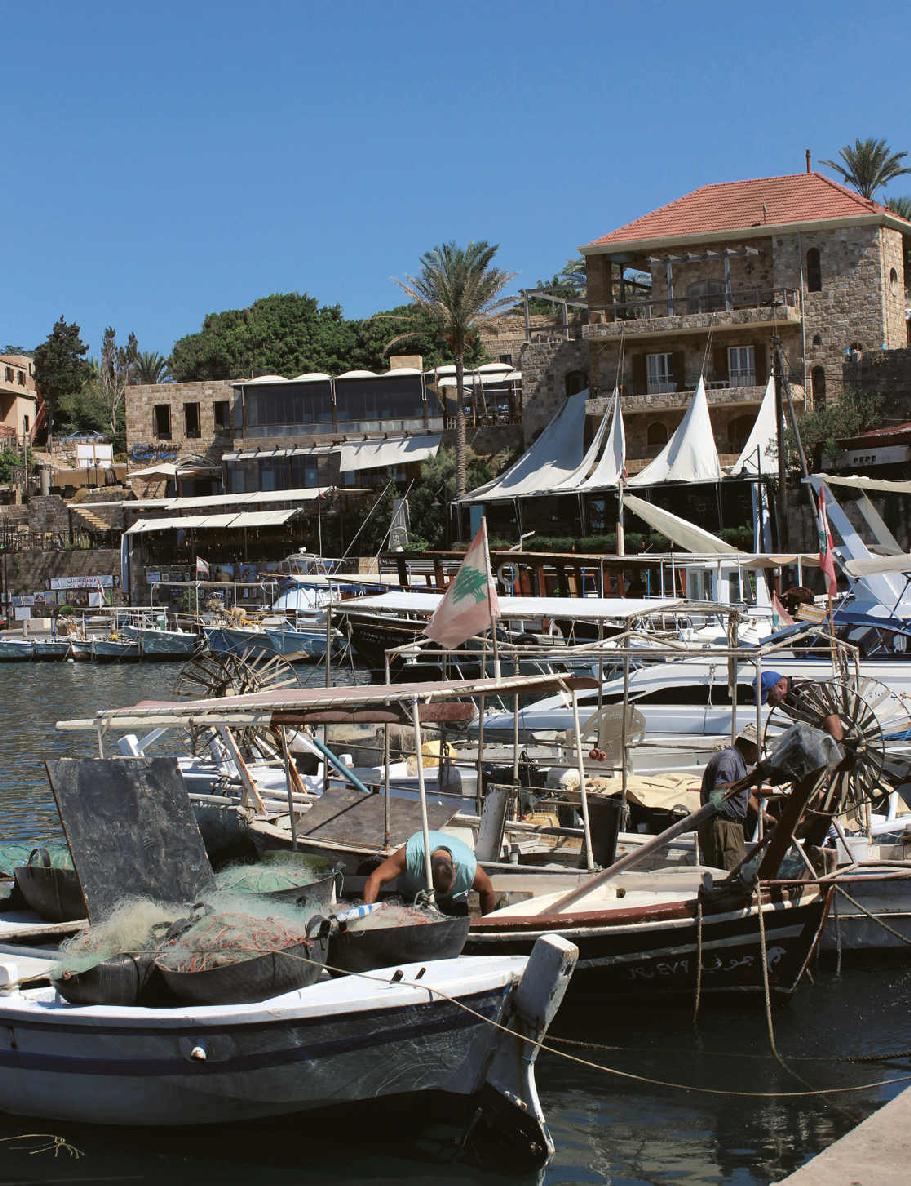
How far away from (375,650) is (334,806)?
25.2 metres

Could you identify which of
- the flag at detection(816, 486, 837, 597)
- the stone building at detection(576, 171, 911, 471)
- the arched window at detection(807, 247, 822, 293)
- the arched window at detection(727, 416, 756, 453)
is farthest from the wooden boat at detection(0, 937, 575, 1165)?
the arched window at detection(807, 247, 822, 293)

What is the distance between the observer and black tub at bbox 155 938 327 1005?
332 inches

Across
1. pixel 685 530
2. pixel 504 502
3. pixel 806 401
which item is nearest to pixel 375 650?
pixel 685 530

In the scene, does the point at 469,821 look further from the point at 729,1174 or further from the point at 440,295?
the point at 440,295

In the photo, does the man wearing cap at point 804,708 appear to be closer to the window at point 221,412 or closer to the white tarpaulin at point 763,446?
the white tarpaulin at point 763,446

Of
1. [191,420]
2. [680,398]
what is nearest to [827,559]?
[680,398]

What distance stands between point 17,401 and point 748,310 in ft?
168

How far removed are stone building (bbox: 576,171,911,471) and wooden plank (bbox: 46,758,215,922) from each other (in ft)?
145

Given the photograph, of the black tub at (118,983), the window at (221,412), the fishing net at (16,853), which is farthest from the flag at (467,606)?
the window at (221,412)

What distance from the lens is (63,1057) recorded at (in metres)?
8.67

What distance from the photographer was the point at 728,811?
12109 mm

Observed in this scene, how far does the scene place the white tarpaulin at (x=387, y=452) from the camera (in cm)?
6356

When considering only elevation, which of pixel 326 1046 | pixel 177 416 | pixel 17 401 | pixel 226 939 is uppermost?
pixel 17 401

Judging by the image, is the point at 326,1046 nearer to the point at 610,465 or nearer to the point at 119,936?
the point at 119,936
